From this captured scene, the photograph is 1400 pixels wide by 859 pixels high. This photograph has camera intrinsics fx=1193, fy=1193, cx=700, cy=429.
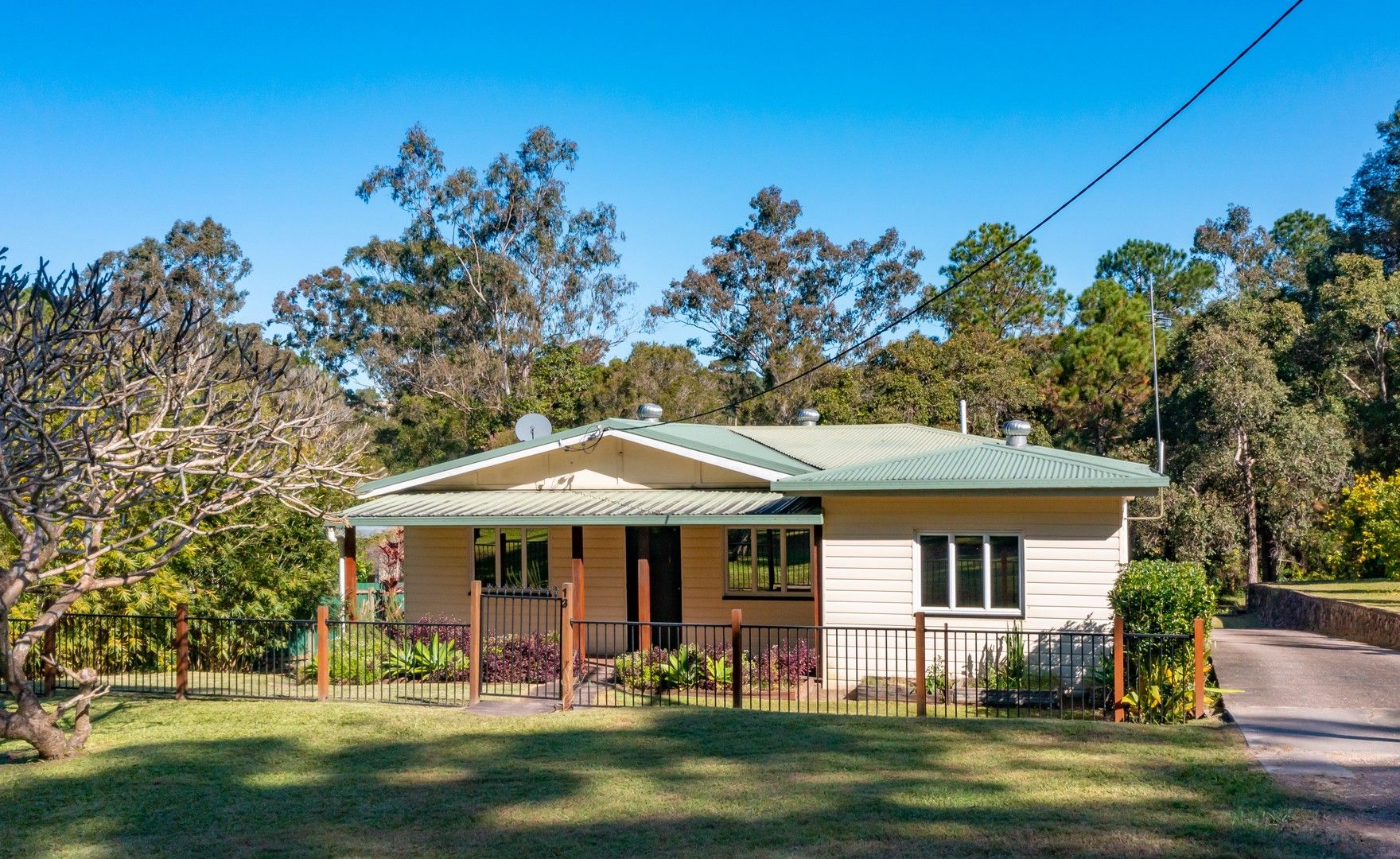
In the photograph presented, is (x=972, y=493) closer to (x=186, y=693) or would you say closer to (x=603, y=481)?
(x=603, y=481)

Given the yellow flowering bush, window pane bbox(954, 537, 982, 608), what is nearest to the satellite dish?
window pane bbox(954, 537, 982, 608)

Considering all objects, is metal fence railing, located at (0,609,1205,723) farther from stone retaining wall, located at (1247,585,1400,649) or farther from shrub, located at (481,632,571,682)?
stone retaining wall, located at (1247,585,1400,649)

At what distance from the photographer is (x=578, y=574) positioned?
17.4m

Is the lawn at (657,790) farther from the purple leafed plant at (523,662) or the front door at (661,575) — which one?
the front door at (661,575)

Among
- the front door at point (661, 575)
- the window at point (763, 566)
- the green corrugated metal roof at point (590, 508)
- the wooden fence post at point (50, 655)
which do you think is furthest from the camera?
the front door at point (661, 575)

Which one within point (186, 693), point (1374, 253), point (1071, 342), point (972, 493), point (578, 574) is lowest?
point (186, 693)

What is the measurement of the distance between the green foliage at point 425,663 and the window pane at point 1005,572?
24.2ft

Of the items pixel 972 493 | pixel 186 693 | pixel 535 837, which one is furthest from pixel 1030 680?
pixel 186 693

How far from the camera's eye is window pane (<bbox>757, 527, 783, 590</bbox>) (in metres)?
18.9

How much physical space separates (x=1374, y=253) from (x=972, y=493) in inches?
1529

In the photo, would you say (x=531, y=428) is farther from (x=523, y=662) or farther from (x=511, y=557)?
(x=523, y=662)

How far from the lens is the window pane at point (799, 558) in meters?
19.0

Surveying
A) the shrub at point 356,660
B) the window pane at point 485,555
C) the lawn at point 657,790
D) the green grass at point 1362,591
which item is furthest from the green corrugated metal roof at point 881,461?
the green grass at point 1362,591

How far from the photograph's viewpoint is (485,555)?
20.2 meters
